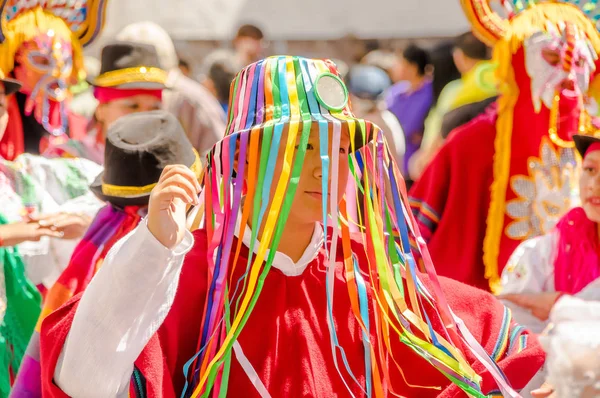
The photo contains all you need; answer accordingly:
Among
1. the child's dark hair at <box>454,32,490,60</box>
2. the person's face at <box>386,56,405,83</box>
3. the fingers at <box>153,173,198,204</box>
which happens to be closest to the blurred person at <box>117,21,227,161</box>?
the child's dark hair at <box>454,32,490,60</box>

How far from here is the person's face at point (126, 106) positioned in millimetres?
5535

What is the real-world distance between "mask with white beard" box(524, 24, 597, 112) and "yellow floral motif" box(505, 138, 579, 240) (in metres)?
0.21

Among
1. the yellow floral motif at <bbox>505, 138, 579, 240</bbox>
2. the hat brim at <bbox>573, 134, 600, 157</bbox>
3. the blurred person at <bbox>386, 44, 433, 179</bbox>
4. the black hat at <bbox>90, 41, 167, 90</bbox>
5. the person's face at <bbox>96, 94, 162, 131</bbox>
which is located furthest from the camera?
the blurred person at <bbox>386, 44, 433, 179</bbox>

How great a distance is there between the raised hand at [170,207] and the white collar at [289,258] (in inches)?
11.7

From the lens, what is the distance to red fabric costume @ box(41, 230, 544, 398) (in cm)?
268

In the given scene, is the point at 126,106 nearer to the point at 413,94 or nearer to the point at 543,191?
the point at 543,191

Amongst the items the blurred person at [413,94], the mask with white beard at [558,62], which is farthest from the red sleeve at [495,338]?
the blurred person at [413,94]

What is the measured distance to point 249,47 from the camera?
28.6 feet

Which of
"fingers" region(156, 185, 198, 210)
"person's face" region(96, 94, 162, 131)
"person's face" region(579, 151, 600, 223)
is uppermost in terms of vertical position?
"fingers" region(156, 185, 198, 210)

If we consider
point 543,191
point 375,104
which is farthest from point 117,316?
point 375,104

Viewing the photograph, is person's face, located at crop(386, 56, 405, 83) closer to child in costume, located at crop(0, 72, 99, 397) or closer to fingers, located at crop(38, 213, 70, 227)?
child in costume, located at crop(0, 72, 99, 397)

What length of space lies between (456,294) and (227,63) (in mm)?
5411

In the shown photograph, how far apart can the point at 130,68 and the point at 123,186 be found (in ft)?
6.20

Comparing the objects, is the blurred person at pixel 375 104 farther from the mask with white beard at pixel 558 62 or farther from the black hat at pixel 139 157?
the black hat at pixel 139 157
